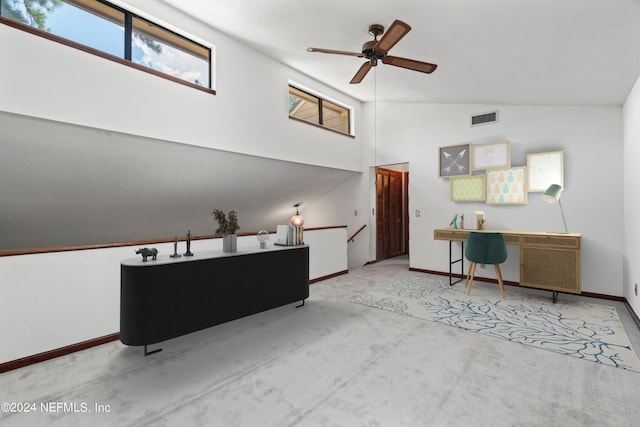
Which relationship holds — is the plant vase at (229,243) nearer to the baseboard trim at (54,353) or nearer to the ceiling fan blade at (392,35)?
the baseboard trim at (54,353)

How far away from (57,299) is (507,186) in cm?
597

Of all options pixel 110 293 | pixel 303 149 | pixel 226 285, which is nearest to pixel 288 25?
pixel 303 149

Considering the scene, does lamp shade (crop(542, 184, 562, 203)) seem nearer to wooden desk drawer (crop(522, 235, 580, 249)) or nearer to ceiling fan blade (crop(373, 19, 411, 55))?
wooden desk drawer (crop(522, 235, 580, 249))

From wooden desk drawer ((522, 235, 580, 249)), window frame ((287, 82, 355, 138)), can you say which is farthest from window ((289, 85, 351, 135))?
wooden desk drawer ((522, 235, 580, 249))

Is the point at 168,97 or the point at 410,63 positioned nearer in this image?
the point at 410,63

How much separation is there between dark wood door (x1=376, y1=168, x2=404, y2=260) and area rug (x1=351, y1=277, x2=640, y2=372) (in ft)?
7.65

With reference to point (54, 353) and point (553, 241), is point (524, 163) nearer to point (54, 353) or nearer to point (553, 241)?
point (553, 241)

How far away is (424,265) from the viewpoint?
6.05m

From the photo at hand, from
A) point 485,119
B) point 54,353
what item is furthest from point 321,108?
point 54,353

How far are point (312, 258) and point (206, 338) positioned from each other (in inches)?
96.0

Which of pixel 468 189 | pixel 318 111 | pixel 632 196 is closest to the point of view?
pixel 632 196

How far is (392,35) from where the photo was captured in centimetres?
261

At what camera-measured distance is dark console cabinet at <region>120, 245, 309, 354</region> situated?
2.60m

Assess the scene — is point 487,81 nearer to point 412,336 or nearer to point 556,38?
point 556,38
